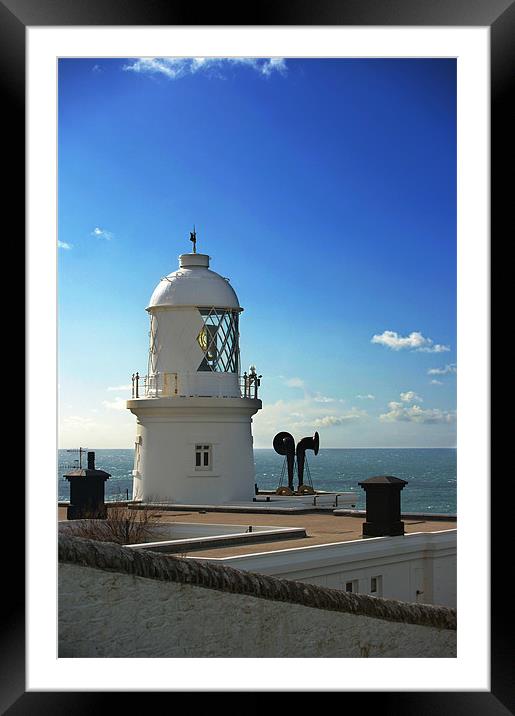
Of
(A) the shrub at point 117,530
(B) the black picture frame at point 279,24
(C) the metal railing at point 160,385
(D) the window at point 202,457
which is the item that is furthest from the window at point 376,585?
(B) the black picture frame at point 279,24

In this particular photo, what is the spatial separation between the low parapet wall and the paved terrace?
120 centimetres

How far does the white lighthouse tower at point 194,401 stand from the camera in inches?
643

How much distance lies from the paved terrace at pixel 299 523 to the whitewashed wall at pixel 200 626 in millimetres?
1237

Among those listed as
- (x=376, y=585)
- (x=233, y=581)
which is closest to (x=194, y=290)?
(x=376, y=585)

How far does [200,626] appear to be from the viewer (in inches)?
347

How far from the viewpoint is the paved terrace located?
1115cm

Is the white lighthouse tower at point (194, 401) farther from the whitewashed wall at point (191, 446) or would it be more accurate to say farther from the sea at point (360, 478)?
the sea at point (360, 478)

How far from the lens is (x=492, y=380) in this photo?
19.4ft

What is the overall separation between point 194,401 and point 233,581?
23.8ft

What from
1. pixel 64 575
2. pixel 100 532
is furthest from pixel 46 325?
pixel 100 532

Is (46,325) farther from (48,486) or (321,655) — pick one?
(321,655)

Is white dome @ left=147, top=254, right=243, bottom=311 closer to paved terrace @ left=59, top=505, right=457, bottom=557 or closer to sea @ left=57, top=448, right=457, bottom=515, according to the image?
paved terrace @ left=59, top=505, right=457, bottom=557

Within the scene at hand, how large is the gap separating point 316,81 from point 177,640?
1289 inches

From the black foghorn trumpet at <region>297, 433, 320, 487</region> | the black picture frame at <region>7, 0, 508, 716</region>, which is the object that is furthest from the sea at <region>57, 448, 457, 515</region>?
the black picture frame at <region>7, 0, 508, 716</region>
